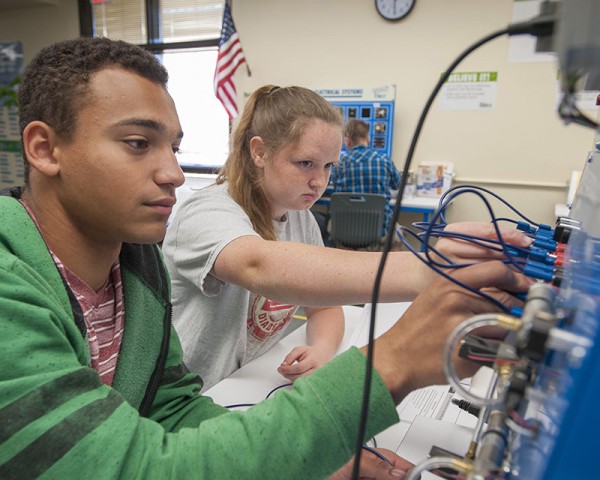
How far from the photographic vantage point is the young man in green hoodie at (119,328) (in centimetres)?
47

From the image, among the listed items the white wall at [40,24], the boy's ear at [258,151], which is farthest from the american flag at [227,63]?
the boy's ear at [258,151]

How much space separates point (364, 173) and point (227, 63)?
6.03ft

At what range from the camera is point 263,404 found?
0.51 m

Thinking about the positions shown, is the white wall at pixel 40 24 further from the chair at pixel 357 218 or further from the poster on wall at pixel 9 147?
the chair at pixel 357 218

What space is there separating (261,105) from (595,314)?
1.10 metres

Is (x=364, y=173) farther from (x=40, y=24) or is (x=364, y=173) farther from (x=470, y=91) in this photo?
(x=40, y=24)

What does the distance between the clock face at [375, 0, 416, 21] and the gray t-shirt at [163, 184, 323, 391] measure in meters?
3.53

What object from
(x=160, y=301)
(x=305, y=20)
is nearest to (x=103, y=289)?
(x=160, y=301)

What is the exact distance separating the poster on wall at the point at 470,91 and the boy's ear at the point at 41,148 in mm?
3607

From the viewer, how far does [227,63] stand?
426 cm

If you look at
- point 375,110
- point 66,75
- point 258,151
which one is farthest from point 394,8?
point 66,75

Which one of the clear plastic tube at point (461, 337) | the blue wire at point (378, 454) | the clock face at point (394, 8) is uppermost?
the clock face at point (394, 8)

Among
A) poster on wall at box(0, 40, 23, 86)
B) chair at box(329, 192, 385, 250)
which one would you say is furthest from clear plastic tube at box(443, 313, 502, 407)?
poster on wall at box(0, 40, 23, 86)

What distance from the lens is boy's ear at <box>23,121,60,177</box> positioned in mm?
714
